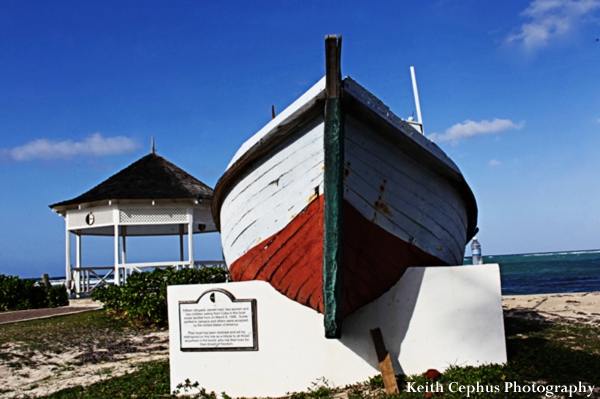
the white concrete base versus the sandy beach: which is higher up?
the white concrete base

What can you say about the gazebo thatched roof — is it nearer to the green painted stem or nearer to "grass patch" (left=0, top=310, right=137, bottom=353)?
"grass patch" (left=0, top=310, right=137, bottom=353)

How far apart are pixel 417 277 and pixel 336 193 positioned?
1.43 metres

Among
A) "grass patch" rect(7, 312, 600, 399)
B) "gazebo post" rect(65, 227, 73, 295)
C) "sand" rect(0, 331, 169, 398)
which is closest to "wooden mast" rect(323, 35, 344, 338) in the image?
"grass patch" rect(7, 312, 600, 399)

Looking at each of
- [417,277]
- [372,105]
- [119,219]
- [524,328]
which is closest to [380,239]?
[417,277]

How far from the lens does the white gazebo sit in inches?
582

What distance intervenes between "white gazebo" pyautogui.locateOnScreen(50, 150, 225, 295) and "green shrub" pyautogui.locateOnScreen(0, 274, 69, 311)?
140cm

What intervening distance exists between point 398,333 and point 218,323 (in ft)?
6.14

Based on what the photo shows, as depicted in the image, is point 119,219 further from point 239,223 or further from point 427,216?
point 427,216

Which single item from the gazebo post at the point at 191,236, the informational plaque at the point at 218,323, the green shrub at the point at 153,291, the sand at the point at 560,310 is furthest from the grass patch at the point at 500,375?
the gazebo post at the point at 191,236

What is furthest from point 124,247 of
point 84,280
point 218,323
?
point 218,323

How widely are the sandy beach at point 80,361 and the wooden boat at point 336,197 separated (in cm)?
289

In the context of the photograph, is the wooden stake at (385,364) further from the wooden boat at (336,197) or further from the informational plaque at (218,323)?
the informational plaque at (218,323)

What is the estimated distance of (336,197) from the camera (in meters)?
4.43

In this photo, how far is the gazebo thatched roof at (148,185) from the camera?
583 inches
